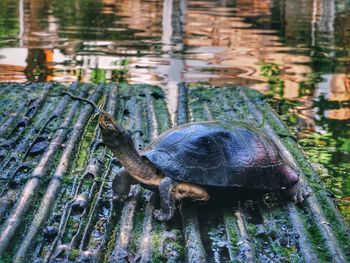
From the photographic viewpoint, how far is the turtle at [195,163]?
3.44m

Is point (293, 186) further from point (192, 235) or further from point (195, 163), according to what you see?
point (192, 235)

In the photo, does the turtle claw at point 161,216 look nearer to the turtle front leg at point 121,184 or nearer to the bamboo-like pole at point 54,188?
the turtle front leg at point 121,184

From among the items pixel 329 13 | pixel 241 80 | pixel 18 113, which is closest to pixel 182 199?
pixel 18 113

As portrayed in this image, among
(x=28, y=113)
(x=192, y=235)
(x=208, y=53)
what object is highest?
(x=208, y=53)

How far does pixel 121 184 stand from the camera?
3.63m

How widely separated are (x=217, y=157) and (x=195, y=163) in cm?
13

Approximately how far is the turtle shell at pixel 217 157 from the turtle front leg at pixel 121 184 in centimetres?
17

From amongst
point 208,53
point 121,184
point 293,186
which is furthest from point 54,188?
point 208,53

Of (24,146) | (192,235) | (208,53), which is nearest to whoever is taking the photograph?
(192,235)

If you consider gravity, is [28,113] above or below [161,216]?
above

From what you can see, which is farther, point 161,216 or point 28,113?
point 28,113

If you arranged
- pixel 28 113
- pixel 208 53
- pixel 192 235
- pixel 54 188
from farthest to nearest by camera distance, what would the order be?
1. pixel 208 53
2. pixel 28 113
3. pixel 54 188
4. pixel 192 235

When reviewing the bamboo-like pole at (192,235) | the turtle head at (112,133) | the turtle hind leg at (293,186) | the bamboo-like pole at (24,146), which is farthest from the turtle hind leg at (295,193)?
the bamboo-like pole at (24,146)

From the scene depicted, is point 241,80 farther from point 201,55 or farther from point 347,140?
point 347,140
